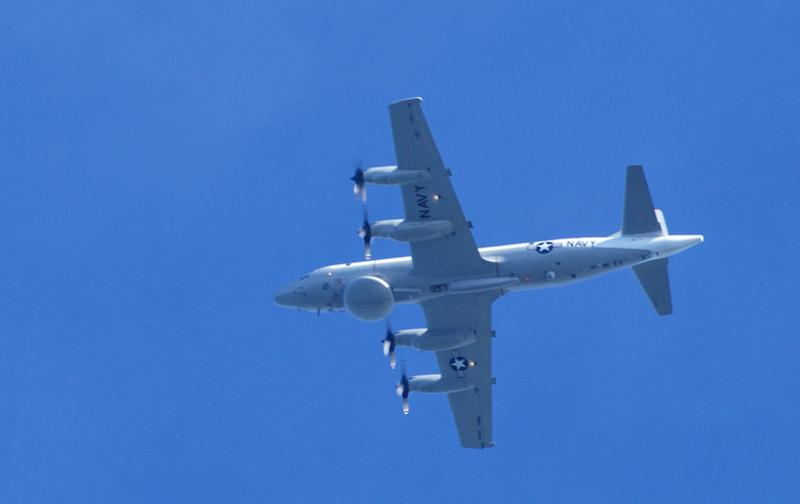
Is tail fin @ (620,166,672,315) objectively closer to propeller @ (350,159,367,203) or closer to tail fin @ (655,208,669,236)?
tail fin @ (655,208,669,236)

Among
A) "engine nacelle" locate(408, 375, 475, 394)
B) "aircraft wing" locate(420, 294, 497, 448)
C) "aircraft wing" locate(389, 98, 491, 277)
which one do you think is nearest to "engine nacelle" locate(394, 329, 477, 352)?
"aircraft wing" locate(420, 294, 497, 448)

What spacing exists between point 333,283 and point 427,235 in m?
7.26

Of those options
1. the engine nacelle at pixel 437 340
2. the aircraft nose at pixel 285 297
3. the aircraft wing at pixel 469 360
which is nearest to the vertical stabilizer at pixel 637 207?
the aircraft wing at pixel 469 360

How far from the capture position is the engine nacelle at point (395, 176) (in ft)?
177

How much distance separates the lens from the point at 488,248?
56875 mm

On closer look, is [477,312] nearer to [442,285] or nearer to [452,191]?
[442,285]

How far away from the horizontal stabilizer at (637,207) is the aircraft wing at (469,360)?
895 centimetres

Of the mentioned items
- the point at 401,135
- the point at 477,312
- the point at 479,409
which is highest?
the point at 401,135

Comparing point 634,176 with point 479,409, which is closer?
point 634,176

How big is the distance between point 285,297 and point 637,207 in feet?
69.3

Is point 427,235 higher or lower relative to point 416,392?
higher

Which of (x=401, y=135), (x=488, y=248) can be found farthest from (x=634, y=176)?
(x=401, y=135)

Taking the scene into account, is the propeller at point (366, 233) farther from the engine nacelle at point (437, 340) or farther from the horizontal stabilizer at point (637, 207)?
the horizontal stabilizer at point (637, 207)

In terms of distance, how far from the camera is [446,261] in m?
56.2
